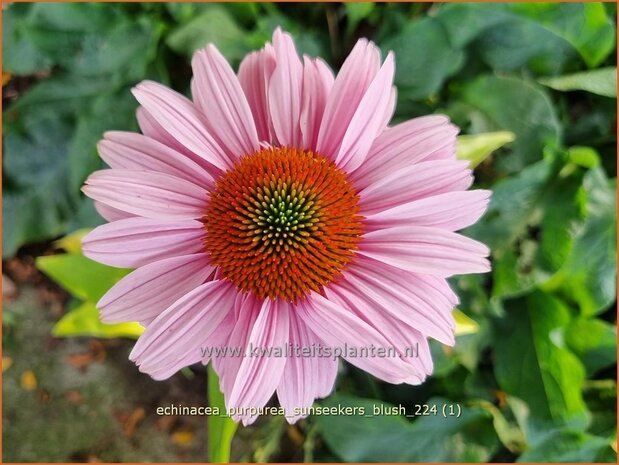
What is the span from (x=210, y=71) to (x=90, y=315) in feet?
1.47

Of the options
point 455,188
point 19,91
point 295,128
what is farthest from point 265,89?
point 19,91

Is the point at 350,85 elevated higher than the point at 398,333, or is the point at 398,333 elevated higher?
the point at 350,85

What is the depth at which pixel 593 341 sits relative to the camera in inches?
34.7

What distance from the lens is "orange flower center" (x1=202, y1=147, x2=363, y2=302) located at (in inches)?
20.1

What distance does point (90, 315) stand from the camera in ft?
2.59

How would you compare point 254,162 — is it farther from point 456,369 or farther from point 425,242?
point 456,369

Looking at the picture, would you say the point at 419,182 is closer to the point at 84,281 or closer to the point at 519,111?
the point at 519,111

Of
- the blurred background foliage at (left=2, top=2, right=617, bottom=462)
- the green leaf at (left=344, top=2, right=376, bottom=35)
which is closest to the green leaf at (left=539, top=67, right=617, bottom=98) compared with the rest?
the blurred background foliage at (left=2, top=2, right=617, bottom=462)

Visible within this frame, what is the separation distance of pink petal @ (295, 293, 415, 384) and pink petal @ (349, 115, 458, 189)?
0.43 feet

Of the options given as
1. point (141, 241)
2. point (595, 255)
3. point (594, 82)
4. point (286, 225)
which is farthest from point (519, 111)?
point (141, 241)

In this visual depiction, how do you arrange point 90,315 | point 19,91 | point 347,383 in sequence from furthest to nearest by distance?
point 19,91 → point 347,383 → point 90,315

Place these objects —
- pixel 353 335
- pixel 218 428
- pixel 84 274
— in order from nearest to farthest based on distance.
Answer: pixel 353 335
pixel 218 428
pixel 84 274

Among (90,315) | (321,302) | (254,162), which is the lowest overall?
(90,315)

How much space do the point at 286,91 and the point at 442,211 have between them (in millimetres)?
181
